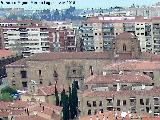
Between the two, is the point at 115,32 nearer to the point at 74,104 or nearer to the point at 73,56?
the point at 73,56

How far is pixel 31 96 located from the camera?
163ft

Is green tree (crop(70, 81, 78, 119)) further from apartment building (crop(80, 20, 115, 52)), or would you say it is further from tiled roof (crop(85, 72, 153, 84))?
apartment building (crop(80, 20, 115, 52))

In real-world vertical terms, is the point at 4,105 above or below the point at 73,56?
below

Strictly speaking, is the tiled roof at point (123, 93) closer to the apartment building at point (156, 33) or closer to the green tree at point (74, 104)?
the green tree at point (74, 104)

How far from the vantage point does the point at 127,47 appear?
61344mm

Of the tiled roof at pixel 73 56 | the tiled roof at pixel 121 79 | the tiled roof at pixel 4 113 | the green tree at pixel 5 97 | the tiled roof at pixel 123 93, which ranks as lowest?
the green tree at pixel 5 97

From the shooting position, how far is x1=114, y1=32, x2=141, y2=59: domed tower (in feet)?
200

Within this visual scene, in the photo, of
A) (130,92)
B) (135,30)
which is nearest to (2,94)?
(130,92)

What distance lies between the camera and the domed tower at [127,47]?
60844 millimetres

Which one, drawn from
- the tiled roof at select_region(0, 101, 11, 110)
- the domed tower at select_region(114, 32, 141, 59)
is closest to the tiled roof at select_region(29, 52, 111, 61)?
the domed tower at select_region(114, 32, 141, 59)

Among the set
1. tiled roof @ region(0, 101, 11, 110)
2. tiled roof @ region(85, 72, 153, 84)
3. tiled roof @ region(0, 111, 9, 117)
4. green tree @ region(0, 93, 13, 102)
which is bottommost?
green tree @ region(0, 93, 13, 102)

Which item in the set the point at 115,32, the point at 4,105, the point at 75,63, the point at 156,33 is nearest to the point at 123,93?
the point at 4,105

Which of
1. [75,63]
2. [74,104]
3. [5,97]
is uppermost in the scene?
[75,63]

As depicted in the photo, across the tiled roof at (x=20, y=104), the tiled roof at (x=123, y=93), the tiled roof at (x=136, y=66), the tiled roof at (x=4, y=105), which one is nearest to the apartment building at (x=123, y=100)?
the tiled roof at (x=123, y=93)
